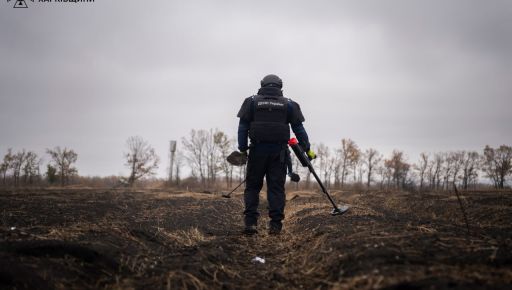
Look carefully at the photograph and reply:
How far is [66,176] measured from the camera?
67.6m

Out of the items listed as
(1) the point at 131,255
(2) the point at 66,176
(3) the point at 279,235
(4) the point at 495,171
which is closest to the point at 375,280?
(1) the point at 131,255

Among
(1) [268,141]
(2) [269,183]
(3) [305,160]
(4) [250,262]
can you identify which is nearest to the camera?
(4) [250,262]

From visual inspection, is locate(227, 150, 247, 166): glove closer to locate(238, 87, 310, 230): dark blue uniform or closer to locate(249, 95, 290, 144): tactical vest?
locate(238, 87, 310, 230): dark blue uniform

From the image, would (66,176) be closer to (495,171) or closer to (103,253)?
(103,253)

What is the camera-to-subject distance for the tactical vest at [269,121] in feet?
20.1

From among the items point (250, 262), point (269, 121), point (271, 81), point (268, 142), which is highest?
point (271, 81)

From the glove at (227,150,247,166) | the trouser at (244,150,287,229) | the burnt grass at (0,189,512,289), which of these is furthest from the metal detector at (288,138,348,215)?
the burnt grass at (0,189,512,289)

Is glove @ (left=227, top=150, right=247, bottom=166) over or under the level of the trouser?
over

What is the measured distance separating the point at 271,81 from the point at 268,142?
1096mm

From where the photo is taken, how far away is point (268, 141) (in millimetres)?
6152

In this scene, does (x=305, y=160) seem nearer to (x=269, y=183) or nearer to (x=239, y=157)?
(x=269, y=183)

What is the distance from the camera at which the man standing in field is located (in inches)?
242

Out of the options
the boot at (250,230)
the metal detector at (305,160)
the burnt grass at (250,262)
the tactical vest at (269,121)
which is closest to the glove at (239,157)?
the tactical vest at (269,121)

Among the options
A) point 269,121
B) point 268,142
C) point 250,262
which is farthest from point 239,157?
point 250,262
